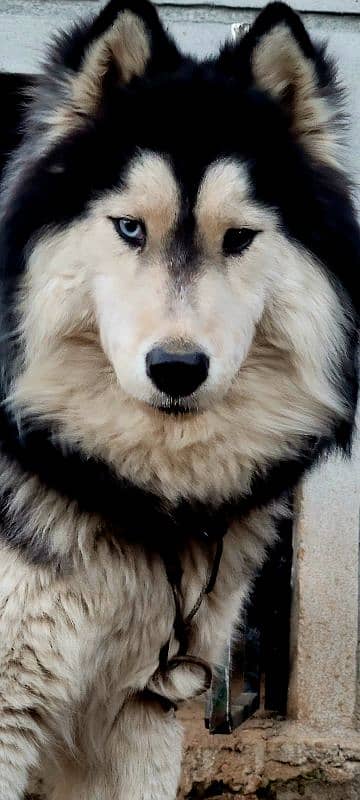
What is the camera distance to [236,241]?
101 inches

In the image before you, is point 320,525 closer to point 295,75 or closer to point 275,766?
point 275,766

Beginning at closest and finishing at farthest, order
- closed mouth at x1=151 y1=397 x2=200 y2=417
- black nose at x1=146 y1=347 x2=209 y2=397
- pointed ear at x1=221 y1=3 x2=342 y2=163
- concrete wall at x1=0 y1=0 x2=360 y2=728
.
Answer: black nose at x1=146 y1=347 x2=209 y2=397 → closed mouth at x1=151 y1=397 x2=200 y2=417 → pointed ear at x1=221 y1=3 x2=342 y2=163 → concrete wall at x1=0 y1=0 x2=360 y2=728

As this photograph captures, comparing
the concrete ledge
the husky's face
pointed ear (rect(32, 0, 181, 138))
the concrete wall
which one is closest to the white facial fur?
the husky's face

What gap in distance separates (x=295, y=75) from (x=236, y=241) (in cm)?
54

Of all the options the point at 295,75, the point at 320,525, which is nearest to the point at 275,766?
the point at 320,525

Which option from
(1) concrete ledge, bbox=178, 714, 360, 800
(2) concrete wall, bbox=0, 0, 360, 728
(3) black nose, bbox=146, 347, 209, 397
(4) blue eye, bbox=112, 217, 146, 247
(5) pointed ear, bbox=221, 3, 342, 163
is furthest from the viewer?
(2) concrete wall, bbox=0, 0, 360, 728

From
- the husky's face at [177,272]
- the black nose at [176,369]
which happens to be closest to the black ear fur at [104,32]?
the husky's face at [177,272]

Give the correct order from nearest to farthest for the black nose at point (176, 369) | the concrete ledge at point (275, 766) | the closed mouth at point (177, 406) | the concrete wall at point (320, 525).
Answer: the black nose at point (176, 369)
the closed mouth at point (177, 406)
the concrete ledge at point (275, 766)
the concrete wall at point (320, 525)

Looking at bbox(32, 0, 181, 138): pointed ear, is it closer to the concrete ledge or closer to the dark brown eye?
the dark brown eye

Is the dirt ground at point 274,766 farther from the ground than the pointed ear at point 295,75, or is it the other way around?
the pointed ear at point 295,75

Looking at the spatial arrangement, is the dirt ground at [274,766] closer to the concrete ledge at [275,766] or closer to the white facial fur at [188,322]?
the concrete ledge at [275,766]

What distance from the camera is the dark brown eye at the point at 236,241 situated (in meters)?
2.55

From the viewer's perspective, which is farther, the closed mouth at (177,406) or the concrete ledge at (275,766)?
the concrete ledge at (275,766)

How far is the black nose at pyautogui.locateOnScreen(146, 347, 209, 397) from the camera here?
7.50 feet
